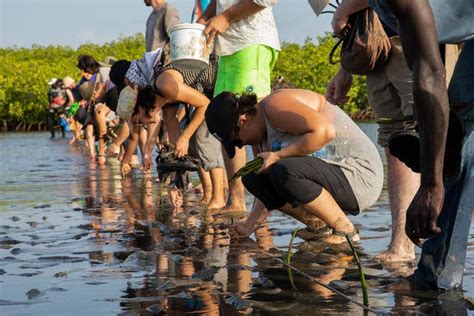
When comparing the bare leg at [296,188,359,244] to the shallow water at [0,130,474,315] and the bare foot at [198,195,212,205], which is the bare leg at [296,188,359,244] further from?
the bare foot at [198,195,212,205]

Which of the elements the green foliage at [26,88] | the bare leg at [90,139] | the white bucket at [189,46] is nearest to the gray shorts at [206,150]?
the white bucket at [189,46]

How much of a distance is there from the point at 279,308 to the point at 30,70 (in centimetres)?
5480

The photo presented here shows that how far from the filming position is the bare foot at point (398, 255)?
508 centimetres

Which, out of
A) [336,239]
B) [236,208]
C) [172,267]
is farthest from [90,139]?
[172,267]

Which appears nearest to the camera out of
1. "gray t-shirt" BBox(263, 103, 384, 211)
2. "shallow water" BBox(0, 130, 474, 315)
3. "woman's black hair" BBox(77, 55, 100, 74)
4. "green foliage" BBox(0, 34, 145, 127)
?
"shallow water" BBox(0, 130, 474, 315)

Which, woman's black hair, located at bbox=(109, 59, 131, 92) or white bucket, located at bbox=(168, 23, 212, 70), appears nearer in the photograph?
white bucket, located at bbox=(168, 23, 212, 70)

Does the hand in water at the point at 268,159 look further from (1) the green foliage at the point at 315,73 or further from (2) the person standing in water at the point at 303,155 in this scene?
(1) the green foliage at the point at 315,73

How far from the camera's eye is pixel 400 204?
5.12 metres

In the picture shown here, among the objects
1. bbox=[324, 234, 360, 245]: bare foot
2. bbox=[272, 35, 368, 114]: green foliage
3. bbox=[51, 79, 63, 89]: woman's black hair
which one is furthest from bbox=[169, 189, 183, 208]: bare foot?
bbox=[272, 35, 368, 114]: green foliage

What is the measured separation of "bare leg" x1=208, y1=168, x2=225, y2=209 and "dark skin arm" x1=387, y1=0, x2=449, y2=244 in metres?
4.81

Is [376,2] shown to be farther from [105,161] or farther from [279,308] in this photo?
[105,161]

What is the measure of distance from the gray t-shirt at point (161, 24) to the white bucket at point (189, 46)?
240cm

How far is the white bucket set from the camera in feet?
25.5

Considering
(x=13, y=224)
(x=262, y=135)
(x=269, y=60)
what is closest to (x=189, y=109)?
(x=269, y=60)
